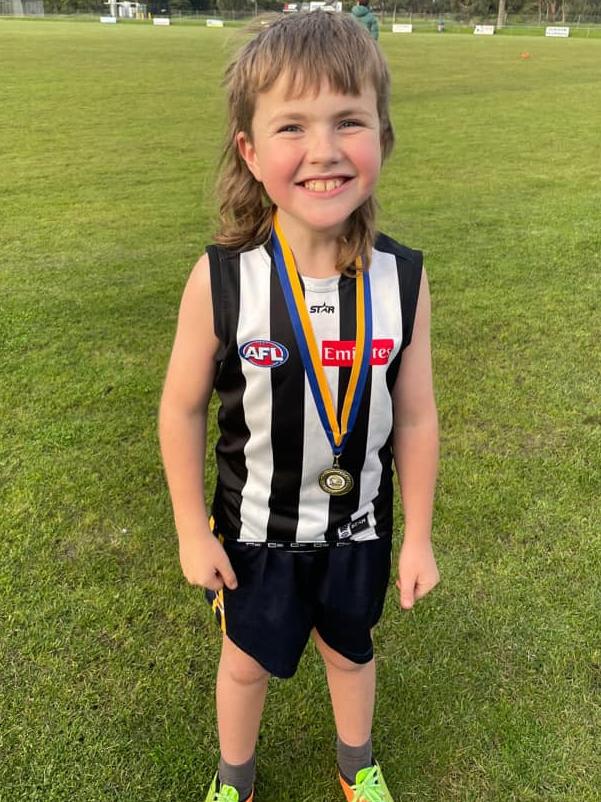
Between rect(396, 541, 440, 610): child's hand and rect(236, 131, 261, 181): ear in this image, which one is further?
rect(396, 541, 440, 610): child's hand

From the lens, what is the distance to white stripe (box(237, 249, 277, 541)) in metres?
1.48

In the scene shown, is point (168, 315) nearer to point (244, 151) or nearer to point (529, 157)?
point (244, 151)

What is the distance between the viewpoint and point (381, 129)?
1.53m

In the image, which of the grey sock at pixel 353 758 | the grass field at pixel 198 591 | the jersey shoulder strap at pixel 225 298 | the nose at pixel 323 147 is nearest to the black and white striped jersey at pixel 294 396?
the jersey shoulder strap at pixel 225 298

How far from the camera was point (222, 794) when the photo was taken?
1.96 metres

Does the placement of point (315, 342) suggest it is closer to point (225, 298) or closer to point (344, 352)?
point (344, 352)

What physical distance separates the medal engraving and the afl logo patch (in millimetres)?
284

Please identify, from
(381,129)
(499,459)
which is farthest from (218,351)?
(499,459)

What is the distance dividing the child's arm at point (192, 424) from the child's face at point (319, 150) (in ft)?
0.81

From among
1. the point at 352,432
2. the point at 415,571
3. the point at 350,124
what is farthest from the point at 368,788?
the point at 350,124

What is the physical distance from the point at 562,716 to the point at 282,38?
2.11 m

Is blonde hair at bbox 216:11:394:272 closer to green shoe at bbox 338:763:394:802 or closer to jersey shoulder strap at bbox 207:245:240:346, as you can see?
jersey shoulder strap at bbox 207:245:240:346

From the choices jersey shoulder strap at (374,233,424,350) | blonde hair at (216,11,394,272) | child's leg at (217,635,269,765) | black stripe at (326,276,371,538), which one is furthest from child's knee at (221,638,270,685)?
blonde hair at (216,11,394,272)

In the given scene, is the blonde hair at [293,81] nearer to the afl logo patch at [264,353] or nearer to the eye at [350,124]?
the eye at [350,124]
